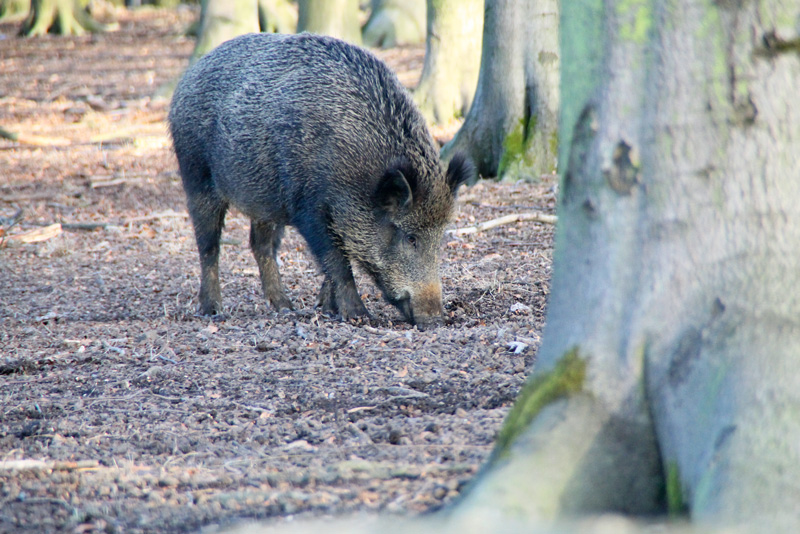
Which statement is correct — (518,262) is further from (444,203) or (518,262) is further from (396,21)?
(396,21)

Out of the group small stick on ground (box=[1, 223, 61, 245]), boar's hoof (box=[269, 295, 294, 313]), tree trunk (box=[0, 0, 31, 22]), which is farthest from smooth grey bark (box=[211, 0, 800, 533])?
tree trunk (box=[0, 0, 31, 22])

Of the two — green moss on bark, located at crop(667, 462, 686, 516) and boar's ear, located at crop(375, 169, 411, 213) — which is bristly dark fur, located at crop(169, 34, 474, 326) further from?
green moss on bark, located at crop(667, 462, 686, 516)

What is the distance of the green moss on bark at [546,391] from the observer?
242cm

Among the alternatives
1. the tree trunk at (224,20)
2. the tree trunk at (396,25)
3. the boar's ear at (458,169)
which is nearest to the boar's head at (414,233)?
the boar's ear at (458,169)

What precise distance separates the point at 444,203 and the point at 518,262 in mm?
1204

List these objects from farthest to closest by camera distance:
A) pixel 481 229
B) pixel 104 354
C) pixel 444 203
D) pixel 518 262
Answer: pixel 481 229, pixel 518 262, pixel 444 203, pixel 104 354

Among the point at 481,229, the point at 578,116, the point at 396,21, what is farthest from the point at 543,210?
the point at 396,21

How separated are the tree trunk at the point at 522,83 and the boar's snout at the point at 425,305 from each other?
384 centimetres

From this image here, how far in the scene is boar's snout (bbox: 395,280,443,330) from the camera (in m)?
5.40

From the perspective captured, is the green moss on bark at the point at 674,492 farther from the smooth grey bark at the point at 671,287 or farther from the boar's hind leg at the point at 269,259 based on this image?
the boar's hind leg at the point at 269,259

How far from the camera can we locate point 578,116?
244 cm

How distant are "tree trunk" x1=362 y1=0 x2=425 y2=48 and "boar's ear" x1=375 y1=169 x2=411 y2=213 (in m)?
15.8

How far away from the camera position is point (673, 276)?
90.7 inches

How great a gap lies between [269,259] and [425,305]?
1.57 metres
